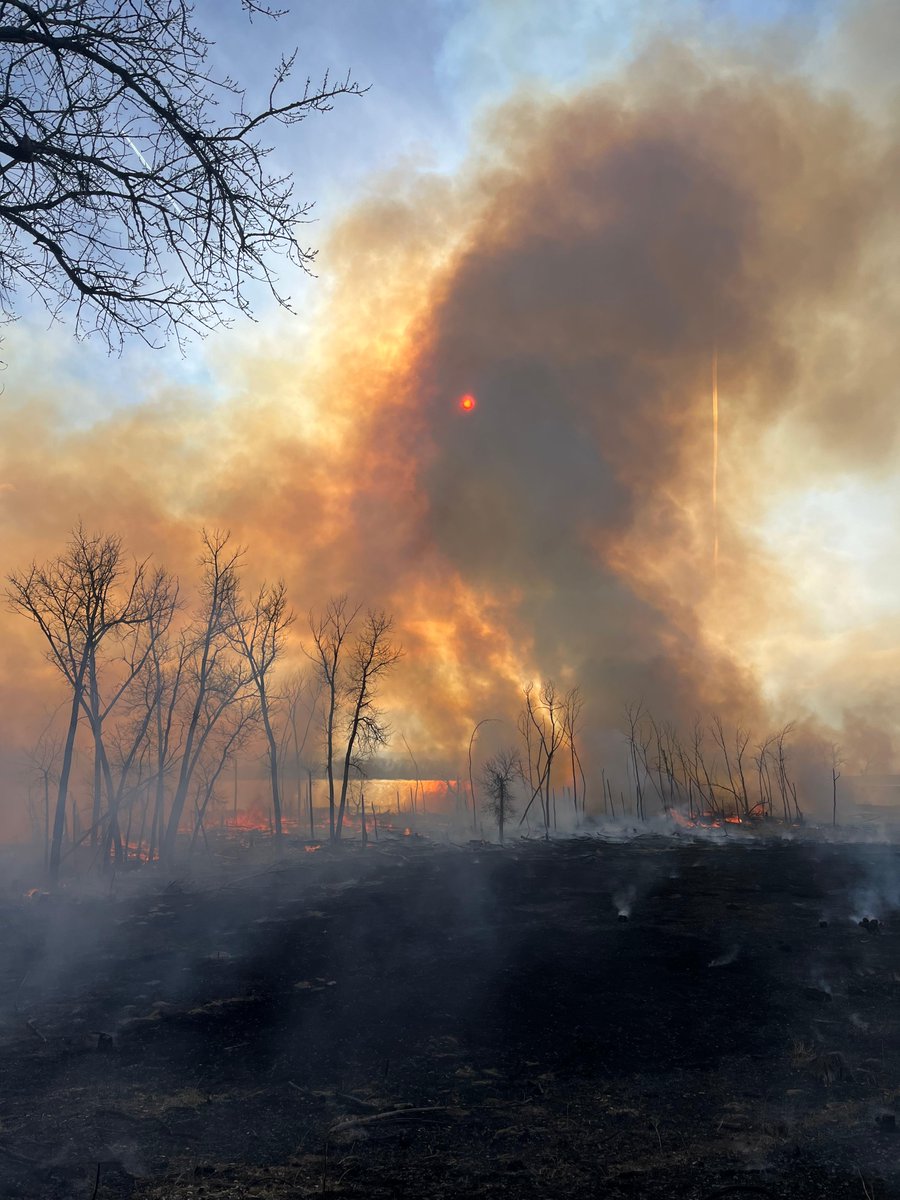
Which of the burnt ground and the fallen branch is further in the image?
the fallen branch

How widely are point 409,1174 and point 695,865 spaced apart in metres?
23.1

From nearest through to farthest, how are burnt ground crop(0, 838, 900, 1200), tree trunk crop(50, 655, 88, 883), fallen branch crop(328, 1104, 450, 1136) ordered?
burnt ground crop(0, 838, 900, 1200), fallen branch crop(328, 1104, 450, 1136), tree trunk crop(50, 655, 88, 883)

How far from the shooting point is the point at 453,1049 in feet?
31.8

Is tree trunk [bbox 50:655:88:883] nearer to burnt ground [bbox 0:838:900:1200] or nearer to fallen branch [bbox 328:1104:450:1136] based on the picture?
burnt ground [bbox 0:838:900:1200]

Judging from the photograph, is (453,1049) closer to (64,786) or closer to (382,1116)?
(382,1116)

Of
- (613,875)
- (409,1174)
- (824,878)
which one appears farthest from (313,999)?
(824,878)

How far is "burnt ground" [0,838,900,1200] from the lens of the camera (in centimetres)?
650

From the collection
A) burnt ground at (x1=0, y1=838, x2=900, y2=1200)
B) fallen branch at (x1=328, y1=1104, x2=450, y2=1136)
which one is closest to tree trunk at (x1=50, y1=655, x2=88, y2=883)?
burnt ground at (x1=0, y1=838, x2=900, y2=1200)

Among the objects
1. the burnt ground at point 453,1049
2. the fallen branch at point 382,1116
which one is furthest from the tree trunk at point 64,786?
the fallen branch at point 382,1116

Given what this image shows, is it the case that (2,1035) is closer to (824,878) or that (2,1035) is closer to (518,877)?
(518,877)

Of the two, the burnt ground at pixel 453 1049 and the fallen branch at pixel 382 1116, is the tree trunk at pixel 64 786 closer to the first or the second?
the burnt ground at pixel 453 1049

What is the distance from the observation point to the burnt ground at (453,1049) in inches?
256

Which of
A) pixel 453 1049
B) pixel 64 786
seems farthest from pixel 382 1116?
pixel 64 786

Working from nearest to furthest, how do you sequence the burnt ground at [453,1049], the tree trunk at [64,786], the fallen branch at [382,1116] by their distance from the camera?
the burnt ground at [453,1049] < the fallen branch at [382,1116] < the tree trunk at [64,786]
